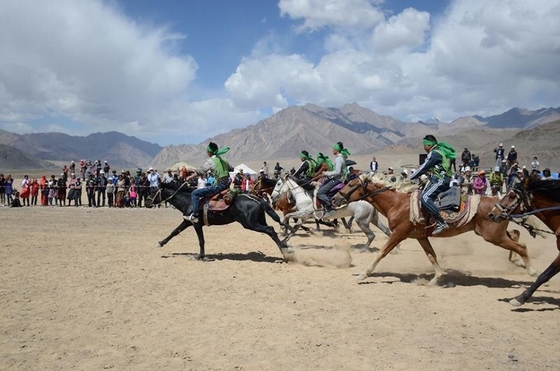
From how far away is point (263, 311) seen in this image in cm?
735

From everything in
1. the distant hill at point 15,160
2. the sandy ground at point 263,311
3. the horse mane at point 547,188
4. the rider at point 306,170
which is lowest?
the sandy ground at point 263,311

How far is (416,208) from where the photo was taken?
9422mm

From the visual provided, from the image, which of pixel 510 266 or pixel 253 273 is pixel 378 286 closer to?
pixel 253 273

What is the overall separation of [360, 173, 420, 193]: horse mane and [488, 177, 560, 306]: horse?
1.94m

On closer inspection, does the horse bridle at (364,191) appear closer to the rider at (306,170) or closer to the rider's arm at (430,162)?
the rider's arm at (430,162)

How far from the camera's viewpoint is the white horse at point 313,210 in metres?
13.3

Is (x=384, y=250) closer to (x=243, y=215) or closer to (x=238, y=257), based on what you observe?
(x=243, y=215)

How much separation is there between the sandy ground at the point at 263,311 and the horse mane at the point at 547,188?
5.79 feet

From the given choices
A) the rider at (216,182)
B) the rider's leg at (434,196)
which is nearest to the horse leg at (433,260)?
the rider's leg at (434,196)

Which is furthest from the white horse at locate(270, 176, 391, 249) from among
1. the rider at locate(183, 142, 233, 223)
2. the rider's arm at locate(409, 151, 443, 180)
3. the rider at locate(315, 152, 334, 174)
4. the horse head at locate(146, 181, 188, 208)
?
the rider's arm at locate(409, 151, 443, 180)

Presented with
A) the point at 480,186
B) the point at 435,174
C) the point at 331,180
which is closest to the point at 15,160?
the point at 480,186

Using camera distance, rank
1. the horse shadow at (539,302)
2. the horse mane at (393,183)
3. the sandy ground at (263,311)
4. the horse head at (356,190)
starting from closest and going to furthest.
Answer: the sandy ground at (263,311) < the horse shadow at (539,302) < the horse mane at (393,183) < the horse head at (356,190)

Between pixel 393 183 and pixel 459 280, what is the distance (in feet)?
7.77

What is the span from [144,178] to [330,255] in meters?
17.3
